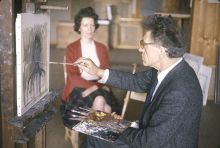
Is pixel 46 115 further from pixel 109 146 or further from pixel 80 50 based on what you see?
pixel 80 50

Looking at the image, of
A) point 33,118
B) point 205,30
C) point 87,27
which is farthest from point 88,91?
point 205,30

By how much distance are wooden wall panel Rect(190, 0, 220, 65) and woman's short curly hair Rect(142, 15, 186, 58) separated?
98.2 inches

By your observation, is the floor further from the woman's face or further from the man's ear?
the man's ear

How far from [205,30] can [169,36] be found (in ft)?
8.48

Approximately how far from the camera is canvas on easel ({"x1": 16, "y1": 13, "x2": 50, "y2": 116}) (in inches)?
59.8

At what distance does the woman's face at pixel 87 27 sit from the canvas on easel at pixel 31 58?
727 mm

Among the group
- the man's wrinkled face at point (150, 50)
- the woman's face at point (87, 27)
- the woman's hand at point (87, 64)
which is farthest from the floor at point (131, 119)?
the man's wrinkled face at point (150, 50)

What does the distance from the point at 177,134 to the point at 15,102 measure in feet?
2.55

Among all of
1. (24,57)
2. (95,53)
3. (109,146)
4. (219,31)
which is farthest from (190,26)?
(24,57)

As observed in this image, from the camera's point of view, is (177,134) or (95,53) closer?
(177,134)

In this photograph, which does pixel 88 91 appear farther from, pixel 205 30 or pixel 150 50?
pixel 205 30

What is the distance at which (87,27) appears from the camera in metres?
2.66

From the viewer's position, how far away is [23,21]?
1506 mm

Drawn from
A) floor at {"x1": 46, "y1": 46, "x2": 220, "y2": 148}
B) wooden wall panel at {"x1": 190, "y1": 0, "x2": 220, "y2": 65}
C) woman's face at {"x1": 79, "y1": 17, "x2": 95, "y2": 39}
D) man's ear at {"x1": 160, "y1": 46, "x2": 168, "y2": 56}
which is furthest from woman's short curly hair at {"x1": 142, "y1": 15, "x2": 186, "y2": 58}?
wooden wall panel at {"x1": 190, "y1": 0, "x2": 220, "y2": 65}
